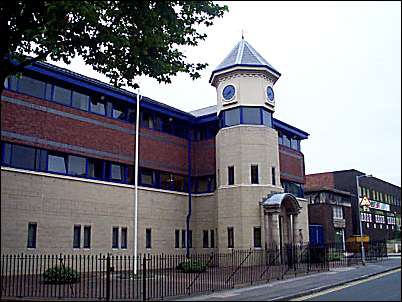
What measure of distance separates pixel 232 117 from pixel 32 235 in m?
16.3

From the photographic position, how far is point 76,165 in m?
27.1

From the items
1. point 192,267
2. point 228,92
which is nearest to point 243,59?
point 228,92

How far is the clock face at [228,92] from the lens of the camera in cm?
3444

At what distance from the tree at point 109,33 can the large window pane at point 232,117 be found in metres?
17.1

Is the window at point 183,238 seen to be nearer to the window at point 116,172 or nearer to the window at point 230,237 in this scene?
the window at point 230,237

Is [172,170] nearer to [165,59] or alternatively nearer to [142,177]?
[142,177]

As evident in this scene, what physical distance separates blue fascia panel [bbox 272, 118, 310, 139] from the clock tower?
3.22 meters

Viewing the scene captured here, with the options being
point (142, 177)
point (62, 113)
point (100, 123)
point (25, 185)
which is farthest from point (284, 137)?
point (25, 185)

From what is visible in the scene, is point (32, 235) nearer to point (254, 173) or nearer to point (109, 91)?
point (109, 91)

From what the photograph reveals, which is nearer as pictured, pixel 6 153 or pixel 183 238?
pixel 6 153

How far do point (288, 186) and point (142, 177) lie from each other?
561 inches

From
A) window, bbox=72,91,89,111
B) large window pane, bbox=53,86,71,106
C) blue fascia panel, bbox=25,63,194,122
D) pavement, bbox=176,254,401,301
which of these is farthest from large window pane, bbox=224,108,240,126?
pavement, bbox=176,254,401,301

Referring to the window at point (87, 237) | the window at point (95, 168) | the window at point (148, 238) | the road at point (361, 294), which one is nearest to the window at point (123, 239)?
the window at point (148, 238)

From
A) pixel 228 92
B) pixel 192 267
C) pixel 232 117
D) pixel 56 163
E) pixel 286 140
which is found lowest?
pixel 192 267
